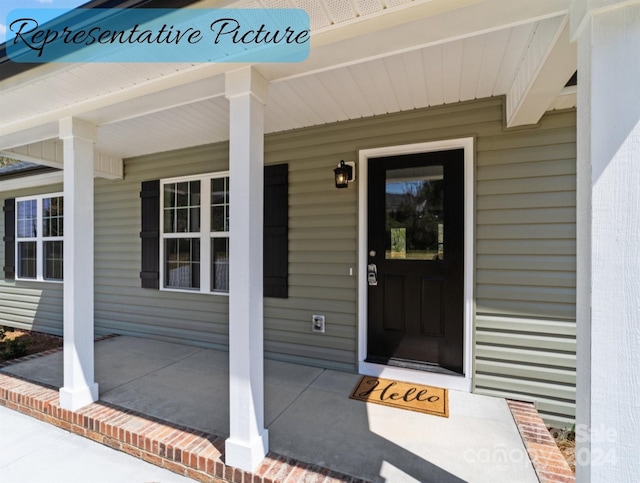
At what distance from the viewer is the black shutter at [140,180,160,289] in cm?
427

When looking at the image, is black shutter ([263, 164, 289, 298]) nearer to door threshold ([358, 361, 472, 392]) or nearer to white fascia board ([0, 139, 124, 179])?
door threshold ([358, 361, 472, 392])

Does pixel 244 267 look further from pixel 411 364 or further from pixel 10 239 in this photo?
pixel 10 239

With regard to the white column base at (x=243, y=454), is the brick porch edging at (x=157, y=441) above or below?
below

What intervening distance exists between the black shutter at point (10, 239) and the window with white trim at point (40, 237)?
0.07 meters

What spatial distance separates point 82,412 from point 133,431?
0.60 metres

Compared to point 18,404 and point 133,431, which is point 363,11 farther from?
point 18,404

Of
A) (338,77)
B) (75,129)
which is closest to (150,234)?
(75,129)

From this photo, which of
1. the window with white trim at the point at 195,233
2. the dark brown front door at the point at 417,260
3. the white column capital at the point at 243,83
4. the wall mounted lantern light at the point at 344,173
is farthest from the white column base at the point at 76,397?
the wall mounted lantern light at the point at 344,173

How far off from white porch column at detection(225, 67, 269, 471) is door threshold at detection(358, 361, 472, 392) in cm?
140

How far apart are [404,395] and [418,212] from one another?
1.62 metres

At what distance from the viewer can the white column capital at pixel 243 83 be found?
6.00 ft

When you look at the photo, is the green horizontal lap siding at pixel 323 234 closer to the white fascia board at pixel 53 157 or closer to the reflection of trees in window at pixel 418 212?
the reflection of trees in window at pixel 418 212

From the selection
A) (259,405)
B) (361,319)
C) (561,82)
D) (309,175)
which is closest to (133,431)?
(259,405)

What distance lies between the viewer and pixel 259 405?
75.2 inches
